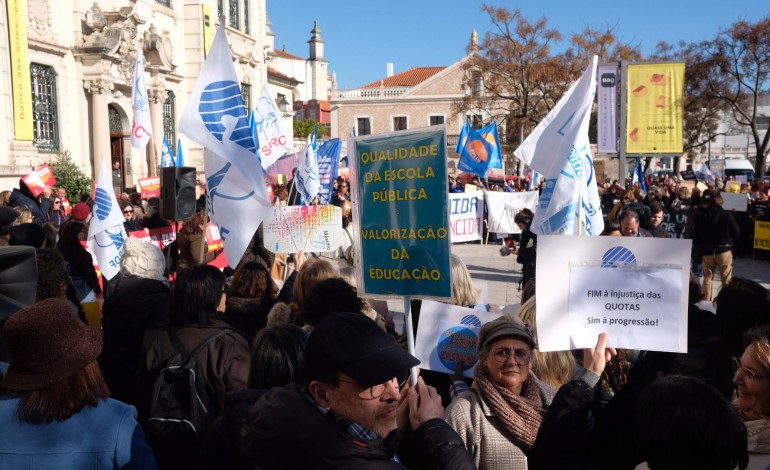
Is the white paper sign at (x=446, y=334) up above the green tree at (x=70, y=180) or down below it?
below

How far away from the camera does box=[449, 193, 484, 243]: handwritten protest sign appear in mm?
14484

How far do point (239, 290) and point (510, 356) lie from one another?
2.36m

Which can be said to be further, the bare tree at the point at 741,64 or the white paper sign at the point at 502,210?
the bare tree at the point at 741,64

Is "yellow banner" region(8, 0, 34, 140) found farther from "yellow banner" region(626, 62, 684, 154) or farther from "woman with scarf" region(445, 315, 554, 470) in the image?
"woman with scarf" region(445, 315, 554, 470)

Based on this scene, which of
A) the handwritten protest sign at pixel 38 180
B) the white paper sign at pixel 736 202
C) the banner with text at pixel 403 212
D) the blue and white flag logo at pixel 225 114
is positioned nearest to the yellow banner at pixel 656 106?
the blue and white flag logo at pixel 225 114

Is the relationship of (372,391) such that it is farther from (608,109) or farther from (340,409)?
(608,109)

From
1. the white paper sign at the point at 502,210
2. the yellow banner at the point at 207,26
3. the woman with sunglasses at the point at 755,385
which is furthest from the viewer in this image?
the yellow banner at the point at 207,26

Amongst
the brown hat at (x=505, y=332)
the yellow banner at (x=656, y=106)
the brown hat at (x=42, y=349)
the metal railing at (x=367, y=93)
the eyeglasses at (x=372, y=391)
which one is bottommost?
the brown hat at (x=505, y=332)

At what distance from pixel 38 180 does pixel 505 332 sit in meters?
12.0

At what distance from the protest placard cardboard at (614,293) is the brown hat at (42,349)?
1859 mm

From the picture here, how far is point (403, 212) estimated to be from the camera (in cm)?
382

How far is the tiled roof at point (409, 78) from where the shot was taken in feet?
247

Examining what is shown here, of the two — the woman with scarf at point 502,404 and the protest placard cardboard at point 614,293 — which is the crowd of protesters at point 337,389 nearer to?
the woman with scarf at point 502,404

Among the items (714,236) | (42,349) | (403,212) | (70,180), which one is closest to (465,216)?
(714,236)
